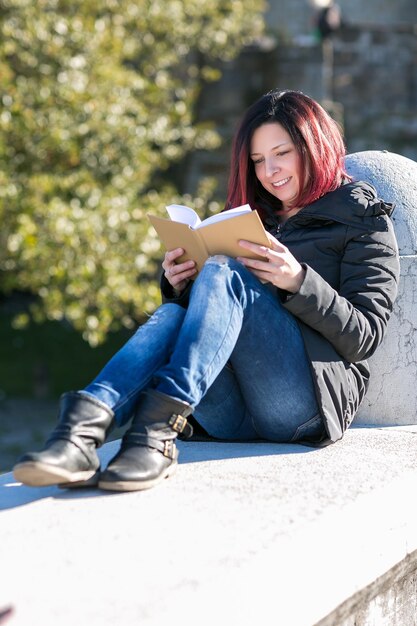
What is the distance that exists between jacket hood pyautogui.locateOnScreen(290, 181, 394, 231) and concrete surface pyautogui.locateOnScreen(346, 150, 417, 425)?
0.83 feet

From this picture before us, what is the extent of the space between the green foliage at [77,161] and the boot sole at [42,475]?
3.80 metres

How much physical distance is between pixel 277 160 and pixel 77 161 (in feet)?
13.4

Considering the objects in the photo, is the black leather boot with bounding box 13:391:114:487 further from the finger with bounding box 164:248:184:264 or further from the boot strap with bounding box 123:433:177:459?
the finger with bounding box 164:248:184:264

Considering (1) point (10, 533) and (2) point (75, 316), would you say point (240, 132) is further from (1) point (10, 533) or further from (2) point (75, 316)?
(2) point (75, 316)

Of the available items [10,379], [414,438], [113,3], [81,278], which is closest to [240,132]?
[414,438]

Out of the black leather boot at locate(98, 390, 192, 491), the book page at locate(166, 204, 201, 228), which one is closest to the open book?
the book page at locate(166, 204, 201, 228)

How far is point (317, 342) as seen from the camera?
2852 mm

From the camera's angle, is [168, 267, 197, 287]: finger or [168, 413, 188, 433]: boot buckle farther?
[168, 267, 197, 287]: finger

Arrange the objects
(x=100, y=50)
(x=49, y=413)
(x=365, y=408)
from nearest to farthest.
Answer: (x=365, y=408) < (x=100, y=50) < (x=49, y=413)

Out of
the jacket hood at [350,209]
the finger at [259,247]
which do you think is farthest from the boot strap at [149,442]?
the jacket hood at [350,209]

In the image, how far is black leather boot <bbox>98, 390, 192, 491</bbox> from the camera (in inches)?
98.8

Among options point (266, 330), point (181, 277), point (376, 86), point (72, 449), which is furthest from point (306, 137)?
point (376, 86)

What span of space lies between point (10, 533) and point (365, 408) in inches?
58.7

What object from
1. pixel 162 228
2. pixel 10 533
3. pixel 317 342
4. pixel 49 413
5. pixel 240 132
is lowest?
pixel 49 413
